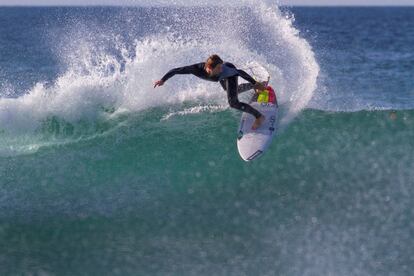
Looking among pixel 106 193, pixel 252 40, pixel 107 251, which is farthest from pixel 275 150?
pixel 252 40

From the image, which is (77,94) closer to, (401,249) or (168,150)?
(168,150)

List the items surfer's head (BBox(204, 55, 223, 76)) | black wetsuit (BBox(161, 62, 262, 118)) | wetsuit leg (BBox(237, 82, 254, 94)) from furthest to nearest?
wetsuit leg (BBox(237, 82, 254, 94)) → black wetsuit (BBox(161, 62, 262, 118)) → surfer's head (BBox(204, 55, 223, 76))

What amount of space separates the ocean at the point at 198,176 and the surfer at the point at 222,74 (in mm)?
967

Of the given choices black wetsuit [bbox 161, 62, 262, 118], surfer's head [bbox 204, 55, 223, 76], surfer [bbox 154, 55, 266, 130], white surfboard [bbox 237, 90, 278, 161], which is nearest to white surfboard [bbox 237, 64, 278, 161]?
white surfboard [bbox 237, 90, 278, 161]

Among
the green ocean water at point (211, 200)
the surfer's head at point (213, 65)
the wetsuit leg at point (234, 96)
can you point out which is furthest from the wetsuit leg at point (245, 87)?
the surfer's head at point (213, 65)

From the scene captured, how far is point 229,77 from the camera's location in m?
10.8

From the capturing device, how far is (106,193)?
1034 cm

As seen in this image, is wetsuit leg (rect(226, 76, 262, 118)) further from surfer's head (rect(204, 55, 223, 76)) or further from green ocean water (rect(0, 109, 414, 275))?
green ocean water (rect(0, 109, 414, 275))

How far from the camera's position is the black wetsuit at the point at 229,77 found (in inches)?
413

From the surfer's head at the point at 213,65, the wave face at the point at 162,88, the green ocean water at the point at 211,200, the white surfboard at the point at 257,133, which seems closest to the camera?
the green ocean water at the point at 211,200

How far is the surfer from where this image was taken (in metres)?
10.2

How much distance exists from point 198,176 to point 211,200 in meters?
0.88

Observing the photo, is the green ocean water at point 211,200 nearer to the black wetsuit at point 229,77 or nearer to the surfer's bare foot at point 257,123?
the surfer's bare foot at point 257,123

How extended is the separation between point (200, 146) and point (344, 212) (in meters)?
3.24
